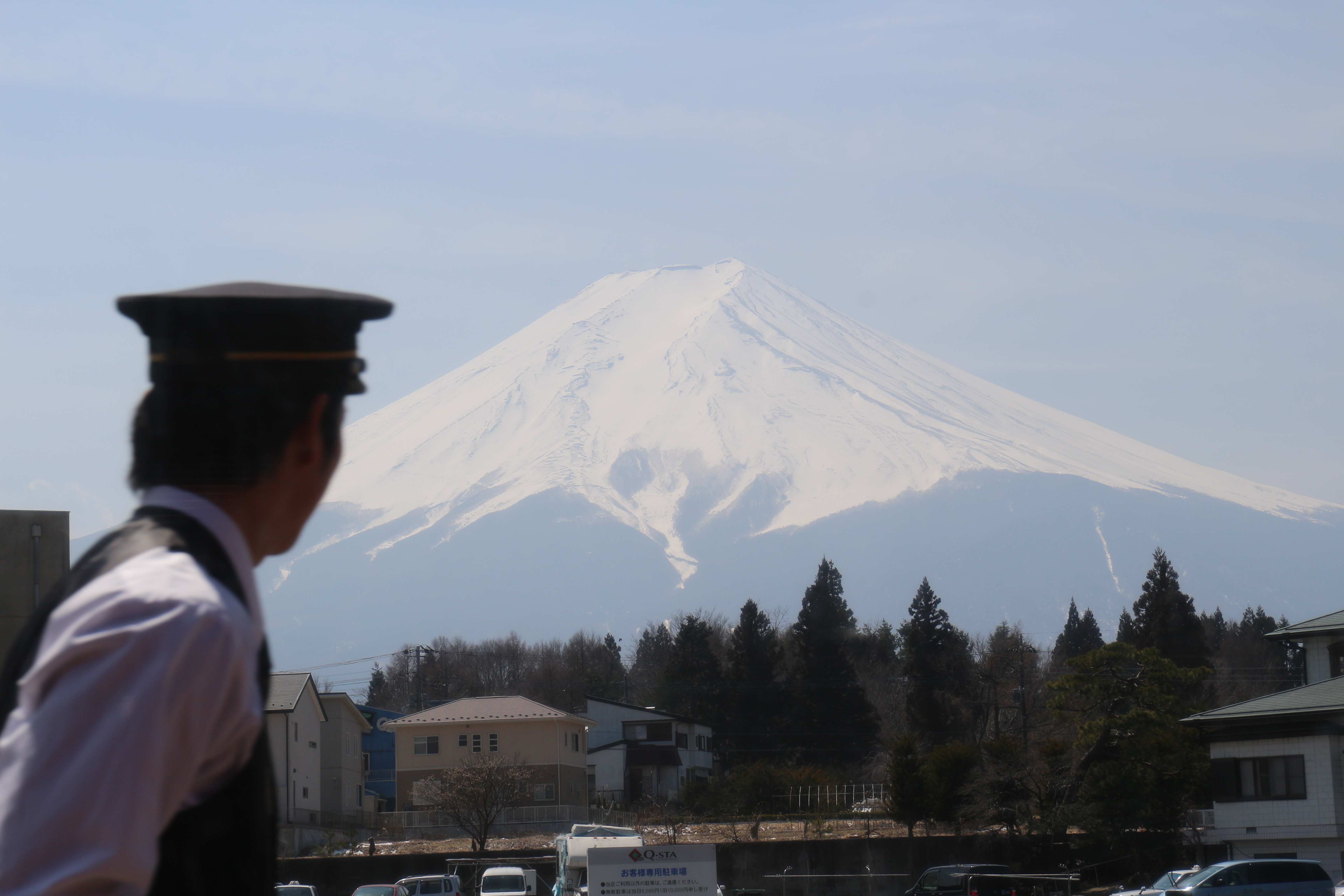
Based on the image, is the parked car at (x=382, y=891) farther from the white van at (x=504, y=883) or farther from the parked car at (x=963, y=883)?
the parked car at (x=963, y=883)

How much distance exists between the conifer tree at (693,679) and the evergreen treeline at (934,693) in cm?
10

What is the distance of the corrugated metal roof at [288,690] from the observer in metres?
45.5

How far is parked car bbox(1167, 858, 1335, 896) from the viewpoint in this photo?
973 inches

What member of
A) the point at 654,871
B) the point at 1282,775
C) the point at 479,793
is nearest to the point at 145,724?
the point at 654,871

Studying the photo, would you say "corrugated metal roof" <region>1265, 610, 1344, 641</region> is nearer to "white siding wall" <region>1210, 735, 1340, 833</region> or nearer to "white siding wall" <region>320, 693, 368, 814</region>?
"white siding wall" <region>1210, 735, 1340, 833</region>

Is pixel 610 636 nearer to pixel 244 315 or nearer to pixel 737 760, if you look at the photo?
pixel 737 760

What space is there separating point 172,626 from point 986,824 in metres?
38.8

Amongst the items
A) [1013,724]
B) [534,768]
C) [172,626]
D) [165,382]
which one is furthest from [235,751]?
[1013,724]

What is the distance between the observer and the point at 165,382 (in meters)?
1.77

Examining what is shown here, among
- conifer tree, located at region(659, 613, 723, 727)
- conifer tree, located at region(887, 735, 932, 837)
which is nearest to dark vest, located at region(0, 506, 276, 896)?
conifer tree, located at region(887, 735, 932, 837)

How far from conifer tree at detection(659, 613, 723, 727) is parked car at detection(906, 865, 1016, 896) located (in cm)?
4214


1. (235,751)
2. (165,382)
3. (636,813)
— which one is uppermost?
(165,382)

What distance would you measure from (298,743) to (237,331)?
1894 inches

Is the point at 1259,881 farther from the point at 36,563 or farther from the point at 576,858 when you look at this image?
the point at 36,563
